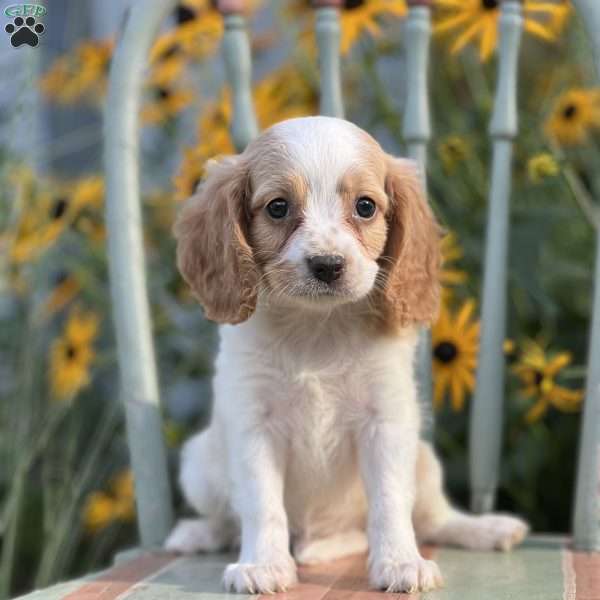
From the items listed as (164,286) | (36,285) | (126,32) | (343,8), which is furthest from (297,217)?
(36,285)

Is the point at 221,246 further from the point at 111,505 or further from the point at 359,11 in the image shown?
the point at 111,505

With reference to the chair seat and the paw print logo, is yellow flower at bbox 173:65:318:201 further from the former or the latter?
the chair seat

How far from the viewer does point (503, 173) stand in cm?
217

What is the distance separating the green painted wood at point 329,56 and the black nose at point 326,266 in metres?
0.64

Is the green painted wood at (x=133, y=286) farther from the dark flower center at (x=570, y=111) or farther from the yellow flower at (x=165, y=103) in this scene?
the dark flower center at (x=570, y=111)

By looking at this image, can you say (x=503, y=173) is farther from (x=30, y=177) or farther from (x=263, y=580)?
(x=30, y=177)

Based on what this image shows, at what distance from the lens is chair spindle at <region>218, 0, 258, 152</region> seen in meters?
2.18

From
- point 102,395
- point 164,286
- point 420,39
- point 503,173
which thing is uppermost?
point 420,39

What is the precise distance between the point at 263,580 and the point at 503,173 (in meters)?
1.04

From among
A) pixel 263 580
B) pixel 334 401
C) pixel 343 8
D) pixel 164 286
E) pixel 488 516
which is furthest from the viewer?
pixel 164 286

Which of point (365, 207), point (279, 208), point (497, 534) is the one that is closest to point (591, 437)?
point (497, 534)

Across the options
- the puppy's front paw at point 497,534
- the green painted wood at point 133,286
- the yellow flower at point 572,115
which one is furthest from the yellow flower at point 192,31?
the puppy's front paw at point 497,534

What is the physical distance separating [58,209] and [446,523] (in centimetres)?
148

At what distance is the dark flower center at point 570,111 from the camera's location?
2.64 m
